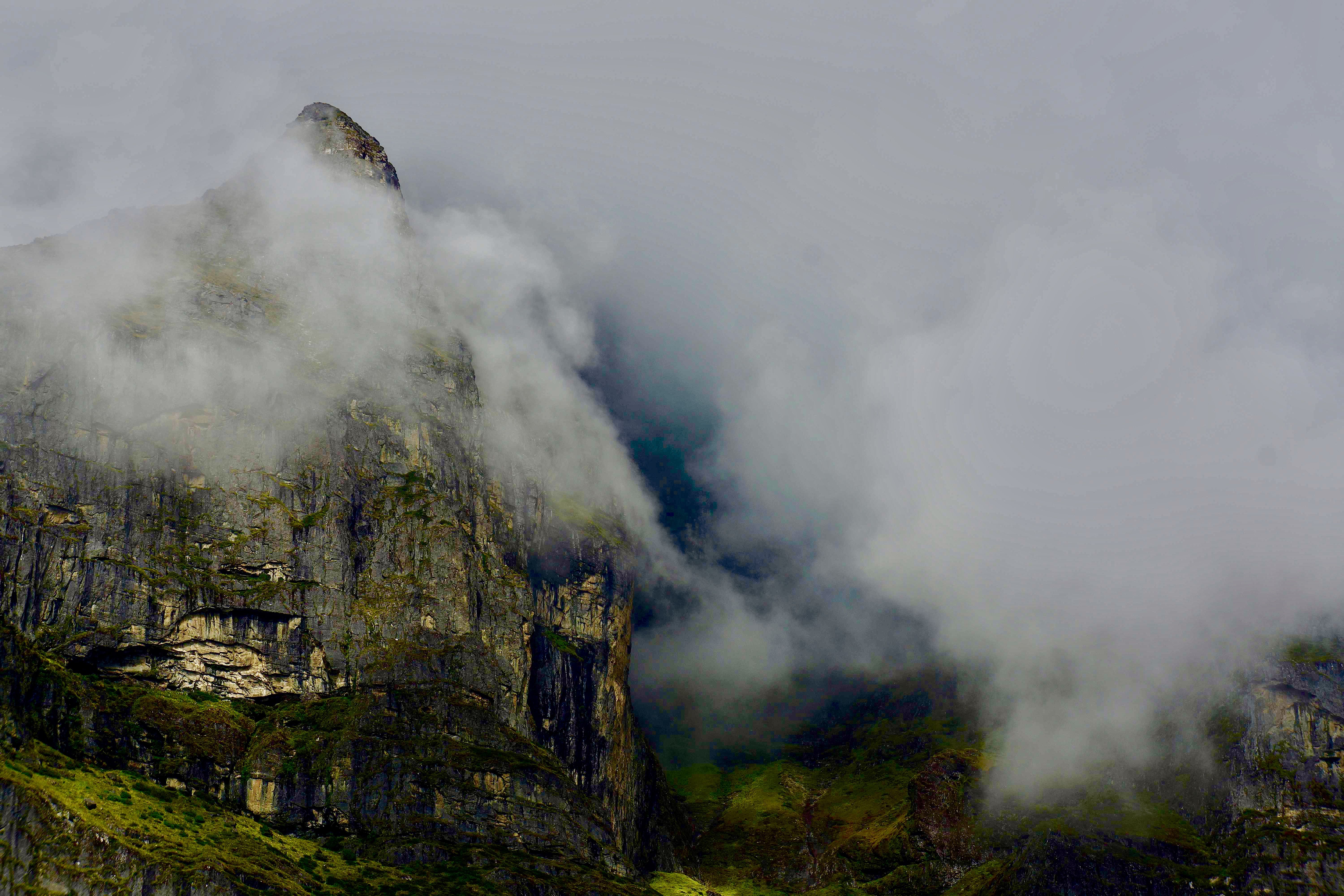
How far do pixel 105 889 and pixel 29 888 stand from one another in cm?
1263

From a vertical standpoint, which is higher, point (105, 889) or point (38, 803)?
point (38, 803)

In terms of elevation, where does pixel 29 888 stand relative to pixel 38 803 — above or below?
below

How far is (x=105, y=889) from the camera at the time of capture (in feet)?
655

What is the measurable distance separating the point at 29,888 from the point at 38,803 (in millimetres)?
14998

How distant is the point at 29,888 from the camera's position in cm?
19125

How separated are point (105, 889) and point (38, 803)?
19.5 m

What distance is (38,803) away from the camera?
656 ft
